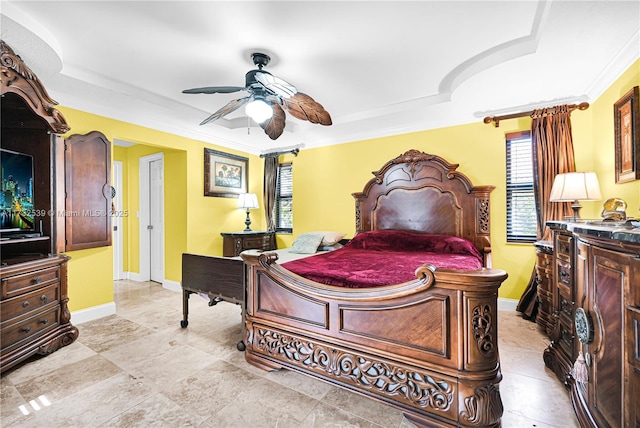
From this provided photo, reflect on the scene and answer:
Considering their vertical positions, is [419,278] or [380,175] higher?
[380,175]

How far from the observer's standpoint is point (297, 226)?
5.00 m

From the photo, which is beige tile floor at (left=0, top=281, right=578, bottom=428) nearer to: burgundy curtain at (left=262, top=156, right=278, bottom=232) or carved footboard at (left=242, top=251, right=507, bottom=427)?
carved footboard at (left=242, top=251, right=507, bottom=427)

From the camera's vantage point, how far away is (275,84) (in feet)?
6.82

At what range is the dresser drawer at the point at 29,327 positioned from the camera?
204 cm

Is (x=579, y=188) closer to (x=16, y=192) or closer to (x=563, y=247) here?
(x=563, y=247)

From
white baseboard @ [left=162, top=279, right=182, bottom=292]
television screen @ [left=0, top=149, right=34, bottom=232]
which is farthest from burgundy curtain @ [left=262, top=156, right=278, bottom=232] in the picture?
television screen @ [left=0, top=149, right=34, bottom=232]

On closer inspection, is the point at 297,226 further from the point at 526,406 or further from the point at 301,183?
the point at 526,406

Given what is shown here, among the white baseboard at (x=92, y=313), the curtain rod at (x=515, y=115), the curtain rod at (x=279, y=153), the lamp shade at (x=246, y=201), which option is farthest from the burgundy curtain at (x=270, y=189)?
the curtain rod at (x=515, y=115)

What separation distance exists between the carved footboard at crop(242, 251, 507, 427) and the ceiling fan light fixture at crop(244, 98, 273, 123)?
1.19 meters

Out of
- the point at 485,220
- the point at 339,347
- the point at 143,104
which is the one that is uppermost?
the point at 143,104

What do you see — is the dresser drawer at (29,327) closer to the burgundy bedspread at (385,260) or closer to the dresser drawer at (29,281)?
the dresser drawer at (29,281)

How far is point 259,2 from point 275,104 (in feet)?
2.64

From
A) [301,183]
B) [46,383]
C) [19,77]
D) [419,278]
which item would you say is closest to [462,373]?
[419,278]

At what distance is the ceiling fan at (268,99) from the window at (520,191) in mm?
2440
